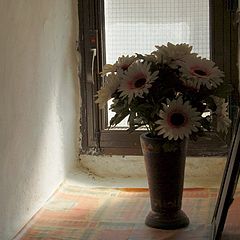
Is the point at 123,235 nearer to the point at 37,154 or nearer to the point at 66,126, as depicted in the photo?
the point at 37,154

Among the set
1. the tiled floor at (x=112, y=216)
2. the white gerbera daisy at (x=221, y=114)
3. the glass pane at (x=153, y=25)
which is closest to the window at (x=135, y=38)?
the glass pane at (x=153, y=25)

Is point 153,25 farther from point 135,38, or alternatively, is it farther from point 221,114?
point 221,114

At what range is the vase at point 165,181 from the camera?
1623 millimetres

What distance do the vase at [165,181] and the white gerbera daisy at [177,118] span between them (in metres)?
0.07

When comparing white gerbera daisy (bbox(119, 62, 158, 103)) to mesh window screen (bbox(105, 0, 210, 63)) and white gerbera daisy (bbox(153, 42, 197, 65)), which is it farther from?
mesh window screen (bbox(105, 0, 210, 63))

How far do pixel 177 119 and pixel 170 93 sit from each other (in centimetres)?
8

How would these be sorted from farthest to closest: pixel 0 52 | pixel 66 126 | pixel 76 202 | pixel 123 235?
pixel 66 126 → pixel 76 202 → pixel 123 235 → pixel 0 52

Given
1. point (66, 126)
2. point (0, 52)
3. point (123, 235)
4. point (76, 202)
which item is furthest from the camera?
point (66, 126)

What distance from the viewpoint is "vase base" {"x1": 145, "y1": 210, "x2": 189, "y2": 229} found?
5.48 feet

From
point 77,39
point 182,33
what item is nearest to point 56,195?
point 77,39

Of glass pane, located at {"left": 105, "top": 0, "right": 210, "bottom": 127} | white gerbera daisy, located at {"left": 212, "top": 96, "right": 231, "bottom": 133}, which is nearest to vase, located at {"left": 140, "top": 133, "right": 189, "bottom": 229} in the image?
white gerbera daisy, located at {"left": 212, "top": 96, "right": 231, "bottom": 133}

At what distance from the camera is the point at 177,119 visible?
5.12ft

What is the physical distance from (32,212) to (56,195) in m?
0.21

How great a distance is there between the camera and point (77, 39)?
2.21 m
